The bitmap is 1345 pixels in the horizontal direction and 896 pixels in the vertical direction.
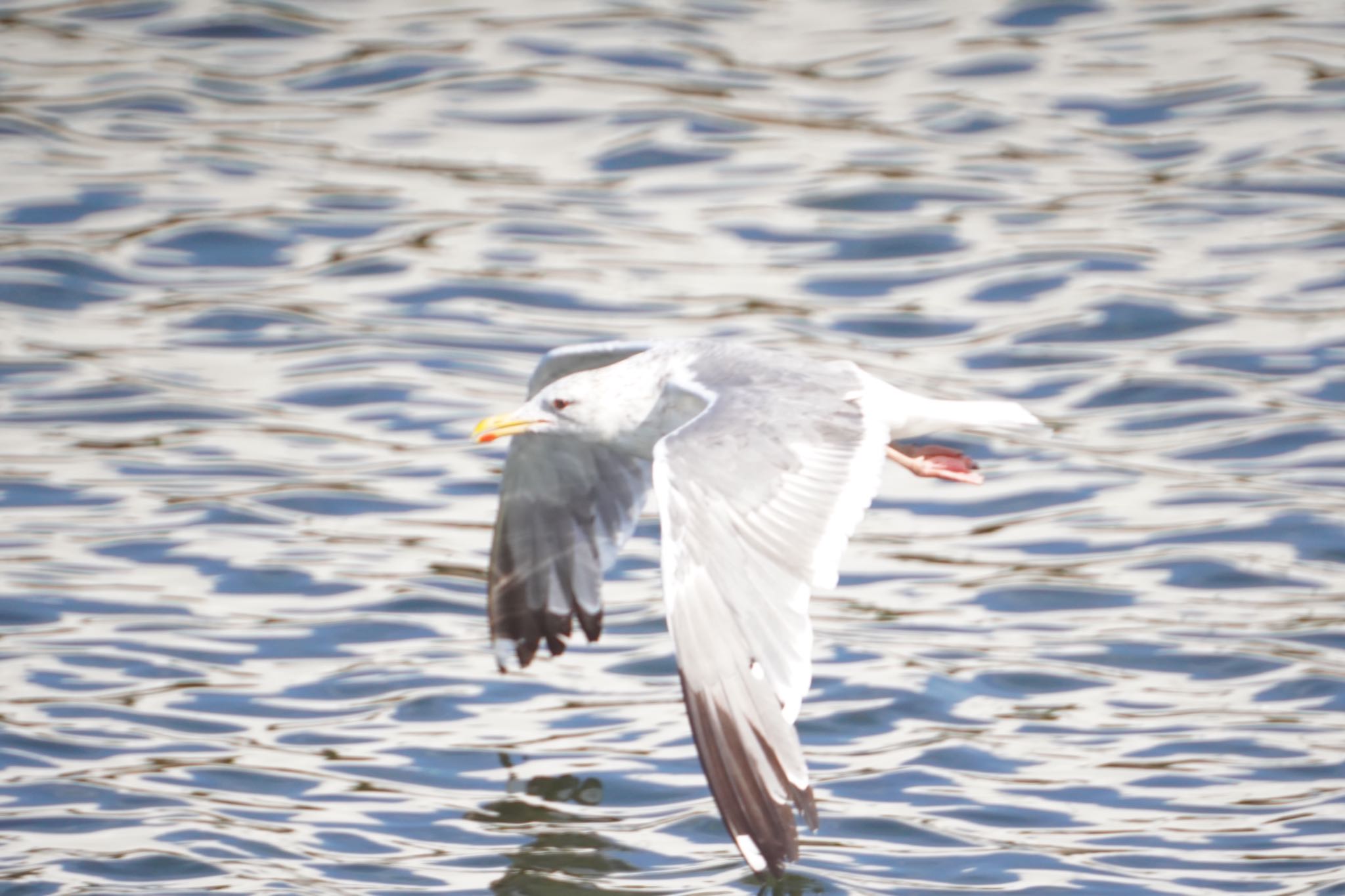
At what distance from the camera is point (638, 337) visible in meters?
9.67

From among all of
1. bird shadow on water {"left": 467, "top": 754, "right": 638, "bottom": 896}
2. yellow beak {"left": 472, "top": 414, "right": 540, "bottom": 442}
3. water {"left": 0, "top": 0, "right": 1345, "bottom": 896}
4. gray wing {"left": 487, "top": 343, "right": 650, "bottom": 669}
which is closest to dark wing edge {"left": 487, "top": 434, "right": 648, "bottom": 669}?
gray wing {"left": 487, "top": 343, "right": 650, "bottom": 669}

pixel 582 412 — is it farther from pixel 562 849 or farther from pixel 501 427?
pixel 562 849

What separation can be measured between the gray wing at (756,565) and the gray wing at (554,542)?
1265 mm

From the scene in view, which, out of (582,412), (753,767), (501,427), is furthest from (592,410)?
(753,767)

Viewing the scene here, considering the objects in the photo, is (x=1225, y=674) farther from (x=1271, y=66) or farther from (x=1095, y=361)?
(x=1271, y=66)

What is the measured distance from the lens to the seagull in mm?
4934

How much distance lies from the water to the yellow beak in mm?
1013

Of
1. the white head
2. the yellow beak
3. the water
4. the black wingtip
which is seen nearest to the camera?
the black wingtip

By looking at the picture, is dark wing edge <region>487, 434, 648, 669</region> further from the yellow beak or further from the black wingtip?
the black wingtip

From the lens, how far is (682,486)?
5344 millimetres

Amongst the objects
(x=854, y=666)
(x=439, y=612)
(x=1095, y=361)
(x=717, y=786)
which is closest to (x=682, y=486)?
(x=717, y=786)

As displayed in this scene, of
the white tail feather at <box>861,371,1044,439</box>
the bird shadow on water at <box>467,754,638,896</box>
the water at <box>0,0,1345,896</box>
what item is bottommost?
the bird shadow on water at <box>467,754,638,896</box>

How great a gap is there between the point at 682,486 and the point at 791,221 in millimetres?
6238

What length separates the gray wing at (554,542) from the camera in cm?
708
